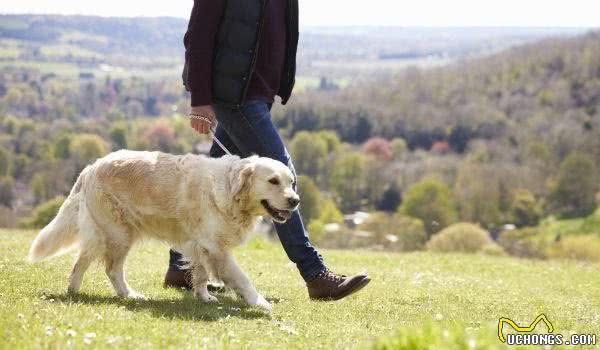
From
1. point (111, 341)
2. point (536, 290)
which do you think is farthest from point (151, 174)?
point (536, 290)

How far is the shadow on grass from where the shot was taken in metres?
6.29

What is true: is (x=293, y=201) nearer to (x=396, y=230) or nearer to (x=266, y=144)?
(x=266, y=144)

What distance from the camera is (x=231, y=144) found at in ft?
25.4

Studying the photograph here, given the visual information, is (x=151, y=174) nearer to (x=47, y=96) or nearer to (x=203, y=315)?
(x=203, y=315)

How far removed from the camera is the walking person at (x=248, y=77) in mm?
7035

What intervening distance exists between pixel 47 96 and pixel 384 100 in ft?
241

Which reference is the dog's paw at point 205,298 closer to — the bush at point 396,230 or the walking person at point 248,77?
the walking person at point 248,77

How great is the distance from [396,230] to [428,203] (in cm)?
1424

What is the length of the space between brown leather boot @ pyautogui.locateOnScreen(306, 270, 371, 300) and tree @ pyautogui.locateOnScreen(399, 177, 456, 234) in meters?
85.0

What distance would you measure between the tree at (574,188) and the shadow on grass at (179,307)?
98495 mm

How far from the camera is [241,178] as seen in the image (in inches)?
265

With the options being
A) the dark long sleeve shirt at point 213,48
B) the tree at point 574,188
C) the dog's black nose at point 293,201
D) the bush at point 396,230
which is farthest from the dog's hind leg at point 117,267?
the tree at point 574,188

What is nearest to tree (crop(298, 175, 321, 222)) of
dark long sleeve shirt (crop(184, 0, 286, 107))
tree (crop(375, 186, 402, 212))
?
tree (crop(375, 186, 402, 212))

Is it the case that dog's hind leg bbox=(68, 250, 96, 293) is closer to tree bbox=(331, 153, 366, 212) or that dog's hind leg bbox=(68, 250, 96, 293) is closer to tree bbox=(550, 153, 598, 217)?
tree bbox=(550, 153, 598, 217)
